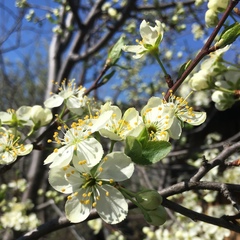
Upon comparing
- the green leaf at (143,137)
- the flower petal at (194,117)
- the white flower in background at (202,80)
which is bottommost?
the flower petal at (194,117)

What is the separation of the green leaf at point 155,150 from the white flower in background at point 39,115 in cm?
48

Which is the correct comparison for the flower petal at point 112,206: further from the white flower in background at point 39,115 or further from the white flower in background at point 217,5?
the white flower in background at point 217,5

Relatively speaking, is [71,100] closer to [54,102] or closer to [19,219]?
[54,102]

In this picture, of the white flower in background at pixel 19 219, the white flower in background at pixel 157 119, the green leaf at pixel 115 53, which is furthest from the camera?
the white flower in background at pixel 19 219

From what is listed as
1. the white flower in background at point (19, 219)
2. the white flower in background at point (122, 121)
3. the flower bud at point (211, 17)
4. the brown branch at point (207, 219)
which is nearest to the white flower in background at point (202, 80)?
the flower bud at point (211, 17)

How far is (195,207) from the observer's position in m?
2.06

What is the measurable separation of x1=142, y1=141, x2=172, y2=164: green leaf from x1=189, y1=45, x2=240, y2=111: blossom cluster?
437 millimetres

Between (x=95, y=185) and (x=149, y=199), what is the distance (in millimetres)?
121

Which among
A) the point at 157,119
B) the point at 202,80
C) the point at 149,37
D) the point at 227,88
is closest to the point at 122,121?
the point at 157,119

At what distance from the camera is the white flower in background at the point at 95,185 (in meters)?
0.66

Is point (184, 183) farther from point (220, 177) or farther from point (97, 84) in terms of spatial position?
point (220, 177)

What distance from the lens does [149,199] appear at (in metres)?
0.64

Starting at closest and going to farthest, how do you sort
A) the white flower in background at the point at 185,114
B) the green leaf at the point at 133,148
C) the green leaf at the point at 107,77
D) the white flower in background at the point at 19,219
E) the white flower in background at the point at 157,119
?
the green leaf at the point at 133,148
the white flower in background at the point at 157,119
the white flower in background at the point at 185,114
the green leaf at the point at 107,77
the white flower in background at the point at 19,219

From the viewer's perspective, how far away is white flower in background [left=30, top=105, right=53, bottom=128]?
1.03m
